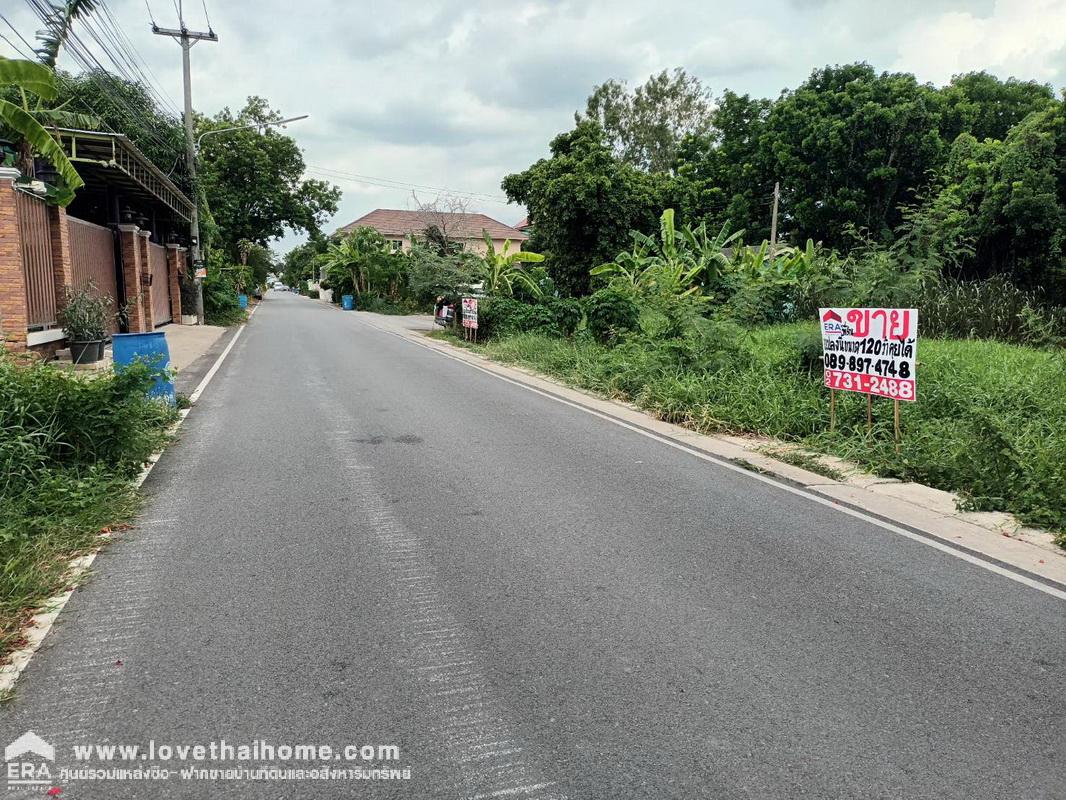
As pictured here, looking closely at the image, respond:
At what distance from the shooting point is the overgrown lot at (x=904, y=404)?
6.39 m

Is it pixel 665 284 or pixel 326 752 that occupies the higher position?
pixel 665 284

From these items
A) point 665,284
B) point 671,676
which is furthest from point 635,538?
point 665,284

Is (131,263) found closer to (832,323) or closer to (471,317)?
(471,317)

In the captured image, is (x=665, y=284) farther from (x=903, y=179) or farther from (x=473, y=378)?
(x=903, y=179)

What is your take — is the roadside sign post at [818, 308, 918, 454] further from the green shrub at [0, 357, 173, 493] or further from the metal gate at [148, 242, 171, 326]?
the metal gate at [148, 242, 171, 326]

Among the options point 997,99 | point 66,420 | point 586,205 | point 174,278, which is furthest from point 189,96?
point 997,99

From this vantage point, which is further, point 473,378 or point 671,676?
point 473,378

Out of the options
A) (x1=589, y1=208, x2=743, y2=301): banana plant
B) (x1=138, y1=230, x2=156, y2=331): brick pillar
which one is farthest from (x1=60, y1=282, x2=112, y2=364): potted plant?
(x1=589, y1=208, x2=743, y2=301): banana plant

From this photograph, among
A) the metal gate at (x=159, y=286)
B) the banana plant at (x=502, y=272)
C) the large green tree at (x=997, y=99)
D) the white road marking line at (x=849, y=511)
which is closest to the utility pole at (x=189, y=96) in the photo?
the metal gate at (x=159, y=286)

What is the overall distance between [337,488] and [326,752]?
3764 mm

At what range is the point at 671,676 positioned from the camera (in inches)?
132

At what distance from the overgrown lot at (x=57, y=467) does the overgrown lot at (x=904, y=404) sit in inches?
269

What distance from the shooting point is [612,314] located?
1616cm

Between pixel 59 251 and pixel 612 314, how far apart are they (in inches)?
461
